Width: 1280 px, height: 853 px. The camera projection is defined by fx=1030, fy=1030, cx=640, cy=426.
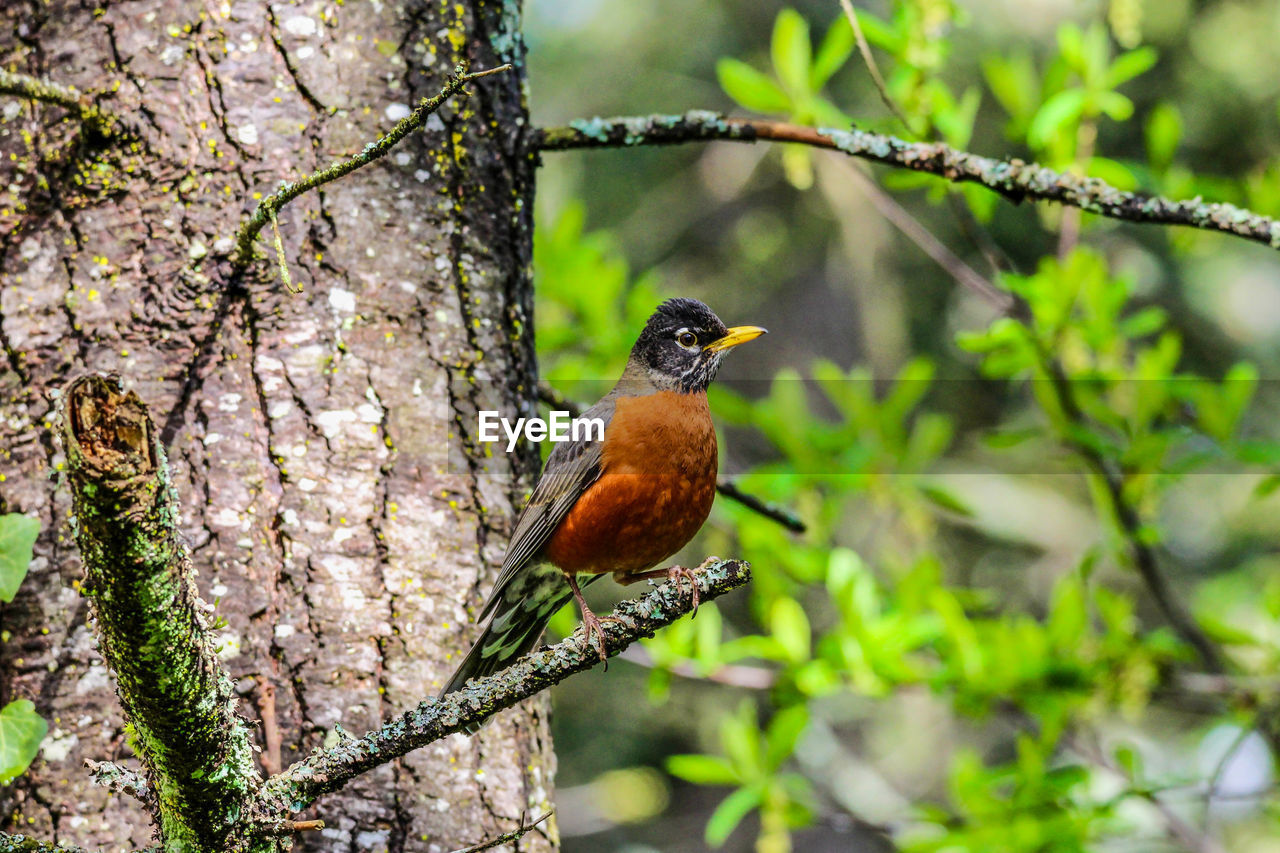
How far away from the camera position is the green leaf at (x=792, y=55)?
131 inches

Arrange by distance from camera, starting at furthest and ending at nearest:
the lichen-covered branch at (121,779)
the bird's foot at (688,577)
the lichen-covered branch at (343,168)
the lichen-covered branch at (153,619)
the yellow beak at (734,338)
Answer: the yellow beak at (734,338), the bird's foot at (688,577), the lichen-covered branch at (121,779), the lichen-covered branch at (343,168), the lichen-covered branch at (153,619)

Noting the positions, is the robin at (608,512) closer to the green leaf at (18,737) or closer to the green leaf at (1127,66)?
the green leaf at (18,737)

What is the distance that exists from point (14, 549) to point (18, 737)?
1.02 feet

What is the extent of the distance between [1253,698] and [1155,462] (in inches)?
35.6

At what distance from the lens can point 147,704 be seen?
1.34 meters

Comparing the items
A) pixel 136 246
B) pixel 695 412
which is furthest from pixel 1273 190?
pixel 136 246

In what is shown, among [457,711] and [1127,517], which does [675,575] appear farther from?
[1127,517]

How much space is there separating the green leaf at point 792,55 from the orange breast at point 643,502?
1502 millimetres

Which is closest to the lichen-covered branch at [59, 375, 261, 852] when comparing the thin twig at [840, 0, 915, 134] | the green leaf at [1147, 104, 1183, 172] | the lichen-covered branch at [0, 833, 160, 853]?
the lichen-covered branch at [0, 833, 160, 853]

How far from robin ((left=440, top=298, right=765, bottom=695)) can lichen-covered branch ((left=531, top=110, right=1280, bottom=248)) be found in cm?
51

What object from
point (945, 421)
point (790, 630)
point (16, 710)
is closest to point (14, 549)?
point (16, 710)

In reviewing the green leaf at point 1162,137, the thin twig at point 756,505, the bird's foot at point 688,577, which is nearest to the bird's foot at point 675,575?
the bird's foot at point 688,577

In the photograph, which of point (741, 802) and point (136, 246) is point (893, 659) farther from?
point (136, 246)

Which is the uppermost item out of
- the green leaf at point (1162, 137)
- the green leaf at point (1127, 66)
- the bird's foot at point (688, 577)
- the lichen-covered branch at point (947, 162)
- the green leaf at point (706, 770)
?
the green leaf at point (1127, 66)
